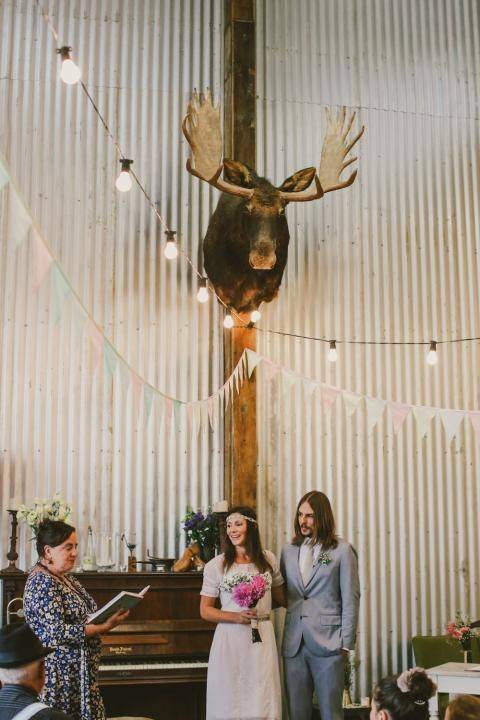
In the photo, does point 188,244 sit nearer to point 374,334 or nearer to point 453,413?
point 374,334

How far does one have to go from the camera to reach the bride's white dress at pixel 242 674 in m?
5.16

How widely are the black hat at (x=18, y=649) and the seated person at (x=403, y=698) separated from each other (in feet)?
Result: 3.61

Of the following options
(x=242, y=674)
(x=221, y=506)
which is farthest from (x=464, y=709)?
(x=221, y=506)

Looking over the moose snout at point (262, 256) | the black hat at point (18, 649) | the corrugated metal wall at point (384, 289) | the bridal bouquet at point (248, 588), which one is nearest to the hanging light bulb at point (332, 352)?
the corrugated metal wall at point (384, 289)

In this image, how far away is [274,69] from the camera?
792 cm

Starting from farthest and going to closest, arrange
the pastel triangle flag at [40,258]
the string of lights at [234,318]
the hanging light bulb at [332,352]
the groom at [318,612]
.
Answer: the hanging light bulb at [332,352] → the string of lights at [234,318] → the groom at [318,612] → the pastel triangle flag at [40,258]

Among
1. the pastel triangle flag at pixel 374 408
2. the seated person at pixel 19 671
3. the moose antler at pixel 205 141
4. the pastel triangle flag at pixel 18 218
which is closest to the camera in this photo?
the seated person at pixel 19 671

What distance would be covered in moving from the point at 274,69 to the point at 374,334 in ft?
7.87

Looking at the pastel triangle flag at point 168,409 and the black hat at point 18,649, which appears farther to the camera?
the pastel triangle flag at point 168,409

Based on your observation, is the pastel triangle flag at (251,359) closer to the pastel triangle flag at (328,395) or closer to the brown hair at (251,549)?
Result: the pastel triangle flag at (328,395)

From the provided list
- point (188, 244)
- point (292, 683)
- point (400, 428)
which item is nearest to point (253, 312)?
point (188, 244)

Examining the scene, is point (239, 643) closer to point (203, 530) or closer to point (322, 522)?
point (322, 522)

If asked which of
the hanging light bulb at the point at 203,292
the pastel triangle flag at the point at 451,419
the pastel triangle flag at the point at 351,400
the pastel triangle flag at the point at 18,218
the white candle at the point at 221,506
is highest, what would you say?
the hanging light bulb at the point at 203,292

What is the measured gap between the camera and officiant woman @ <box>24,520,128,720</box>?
165 inches
